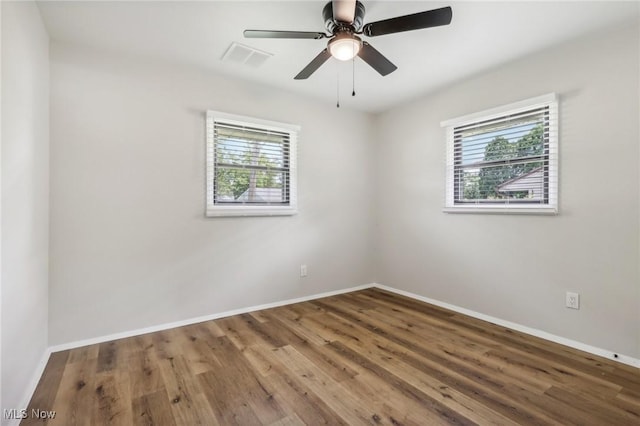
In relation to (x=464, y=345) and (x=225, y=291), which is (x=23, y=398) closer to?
(x=225, y=291)

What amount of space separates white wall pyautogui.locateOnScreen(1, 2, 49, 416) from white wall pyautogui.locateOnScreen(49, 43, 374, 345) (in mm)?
149

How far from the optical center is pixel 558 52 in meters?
2.49

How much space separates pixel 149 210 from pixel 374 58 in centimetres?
227

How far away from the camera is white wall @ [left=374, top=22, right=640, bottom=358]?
2186mm

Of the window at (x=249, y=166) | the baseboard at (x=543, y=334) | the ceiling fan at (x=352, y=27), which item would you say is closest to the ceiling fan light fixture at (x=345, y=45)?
the ceiling fan at (x=352, y=27)

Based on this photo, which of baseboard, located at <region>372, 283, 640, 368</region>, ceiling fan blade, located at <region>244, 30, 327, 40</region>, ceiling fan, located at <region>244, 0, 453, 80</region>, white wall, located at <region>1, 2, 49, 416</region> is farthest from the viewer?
baseboard, located at <region>372, 283, 640, 368</region>

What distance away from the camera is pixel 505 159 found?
287cm

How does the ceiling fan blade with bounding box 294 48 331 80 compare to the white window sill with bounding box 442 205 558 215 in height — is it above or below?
above

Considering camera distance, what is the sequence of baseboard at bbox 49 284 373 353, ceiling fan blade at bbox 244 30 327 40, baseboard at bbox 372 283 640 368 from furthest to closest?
baseboard at bbox 49 284 373 353 → baseboard at bbox 372 283 640 368 → ceiling fan blade at bbox 244 30 327 40

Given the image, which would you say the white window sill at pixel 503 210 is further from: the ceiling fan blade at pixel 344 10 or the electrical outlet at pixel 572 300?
the ceiling fan blade at pixel 344 10

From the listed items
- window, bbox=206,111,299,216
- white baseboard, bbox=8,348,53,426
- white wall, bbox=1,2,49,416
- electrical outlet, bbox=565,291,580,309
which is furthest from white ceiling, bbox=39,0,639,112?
white baseboard, bbox=8,348,53,426

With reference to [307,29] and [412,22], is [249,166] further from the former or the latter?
[412,22]

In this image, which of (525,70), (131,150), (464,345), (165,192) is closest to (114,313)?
(165,192)

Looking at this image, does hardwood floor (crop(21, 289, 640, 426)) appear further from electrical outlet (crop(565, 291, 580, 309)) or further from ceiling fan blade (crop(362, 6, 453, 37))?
ceiling fan blade (crop(362, 6, 453, 37))
